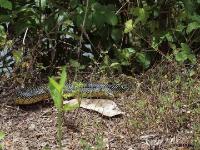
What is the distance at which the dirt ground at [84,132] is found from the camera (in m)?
4.17

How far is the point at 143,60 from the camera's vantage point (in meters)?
5.55

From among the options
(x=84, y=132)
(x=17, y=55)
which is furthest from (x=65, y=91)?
(x=84, y=132)

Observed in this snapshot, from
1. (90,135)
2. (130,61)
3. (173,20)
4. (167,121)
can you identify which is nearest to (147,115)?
(167,121)

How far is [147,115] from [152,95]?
0.38 meters

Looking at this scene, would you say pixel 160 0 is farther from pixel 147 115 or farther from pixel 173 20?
pixel 147 115

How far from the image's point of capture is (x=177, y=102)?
15.2 ft

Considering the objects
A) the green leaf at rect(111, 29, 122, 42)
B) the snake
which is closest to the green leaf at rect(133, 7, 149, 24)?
the green leaf at rect(111, 29, 122, 42)

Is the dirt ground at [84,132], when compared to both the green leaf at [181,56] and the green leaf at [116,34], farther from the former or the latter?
the green leaf at [116,34]

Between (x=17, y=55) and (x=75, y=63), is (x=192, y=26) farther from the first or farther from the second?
(x=17, y=55)

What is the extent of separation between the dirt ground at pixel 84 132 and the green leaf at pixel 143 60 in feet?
2.08

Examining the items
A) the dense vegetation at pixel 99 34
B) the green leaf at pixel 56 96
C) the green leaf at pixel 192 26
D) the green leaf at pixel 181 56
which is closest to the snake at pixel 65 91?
the dense vegetation at pixel 99 34

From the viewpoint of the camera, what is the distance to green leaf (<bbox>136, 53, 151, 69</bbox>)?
555 centimetres

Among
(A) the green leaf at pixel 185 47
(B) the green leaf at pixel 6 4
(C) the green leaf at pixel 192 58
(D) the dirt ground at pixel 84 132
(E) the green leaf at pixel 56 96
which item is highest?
(B) the green leaf at pixel 6 4

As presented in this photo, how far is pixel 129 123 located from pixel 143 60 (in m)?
1.25
